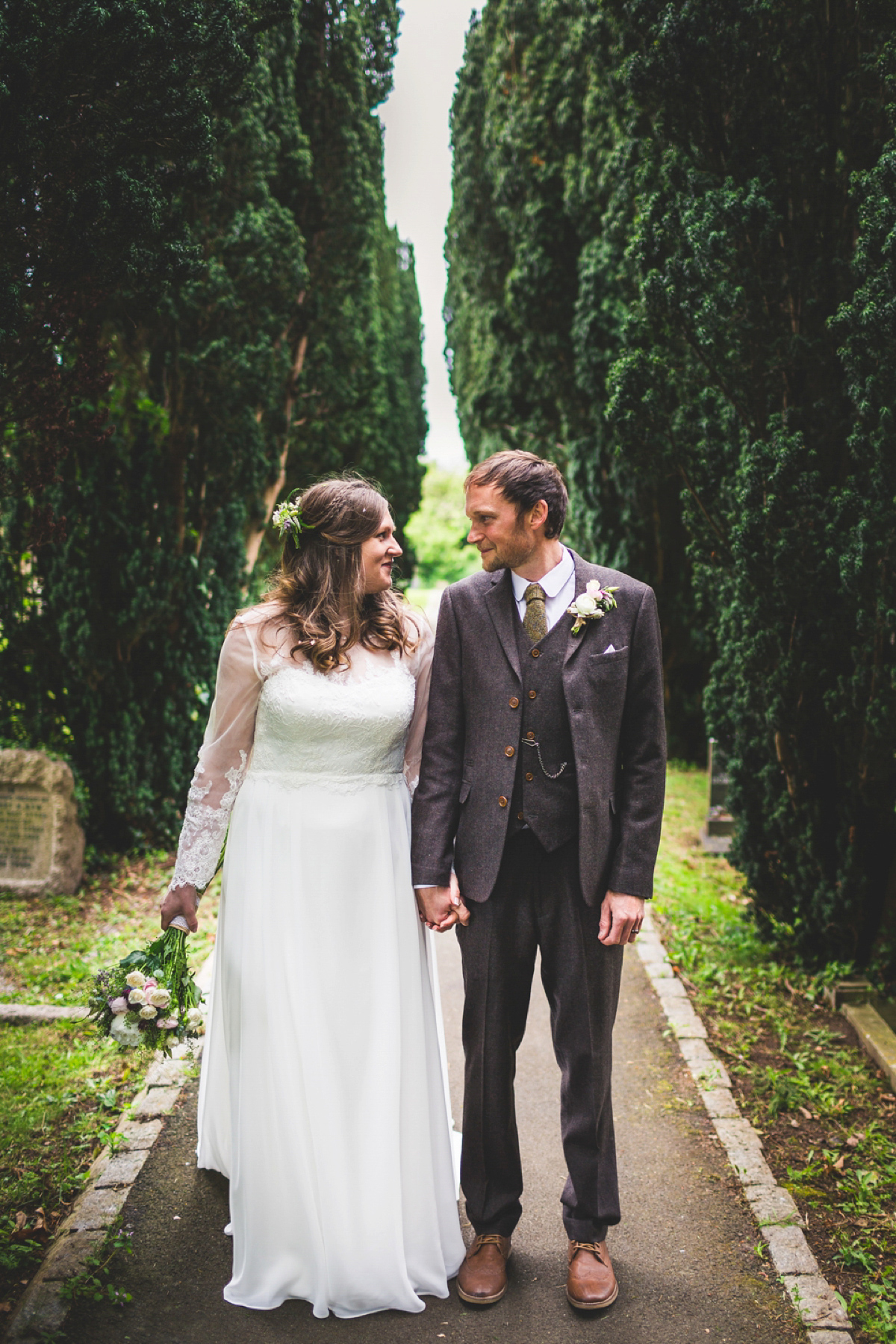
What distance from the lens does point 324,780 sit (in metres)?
2.74

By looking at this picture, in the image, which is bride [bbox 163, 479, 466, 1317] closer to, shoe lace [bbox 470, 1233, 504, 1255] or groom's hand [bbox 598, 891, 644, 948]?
shoe lace [bbox 470, 1233, 504, 1255]

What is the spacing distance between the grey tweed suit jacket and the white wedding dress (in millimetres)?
171

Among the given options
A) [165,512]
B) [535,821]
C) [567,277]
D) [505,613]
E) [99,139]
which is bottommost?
[535,821]

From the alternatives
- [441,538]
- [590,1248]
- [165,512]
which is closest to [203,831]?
[590,1248]

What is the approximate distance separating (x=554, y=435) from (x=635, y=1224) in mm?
9278

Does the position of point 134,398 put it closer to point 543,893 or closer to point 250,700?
point 250,700

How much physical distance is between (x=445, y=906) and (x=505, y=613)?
84 centimetres

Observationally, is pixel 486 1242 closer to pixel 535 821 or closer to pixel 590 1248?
pixel 590 1248

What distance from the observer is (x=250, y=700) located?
279cm

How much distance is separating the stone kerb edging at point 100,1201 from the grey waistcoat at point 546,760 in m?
1.82

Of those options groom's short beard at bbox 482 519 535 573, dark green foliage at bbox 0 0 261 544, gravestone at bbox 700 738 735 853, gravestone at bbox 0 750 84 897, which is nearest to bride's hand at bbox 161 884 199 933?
groom's short beard at bbox 482 519 535 573

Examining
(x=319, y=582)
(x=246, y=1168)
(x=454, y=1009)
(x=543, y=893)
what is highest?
(x=319, y=582)

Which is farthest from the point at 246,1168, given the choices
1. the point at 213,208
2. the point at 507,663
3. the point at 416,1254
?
the point at 213,208
